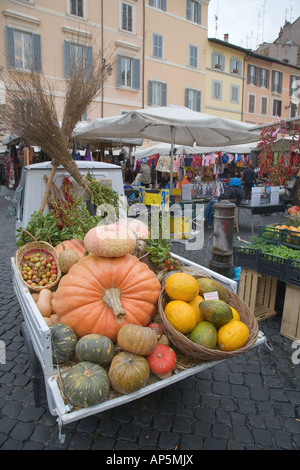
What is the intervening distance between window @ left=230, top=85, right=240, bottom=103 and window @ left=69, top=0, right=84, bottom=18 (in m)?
13.3

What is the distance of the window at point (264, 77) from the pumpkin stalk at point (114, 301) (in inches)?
1221

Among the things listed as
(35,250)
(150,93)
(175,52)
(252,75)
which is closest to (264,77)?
(252,75)

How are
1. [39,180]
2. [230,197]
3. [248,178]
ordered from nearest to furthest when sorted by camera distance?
1. [39,180]
2. [230,197]
3. [248,178]

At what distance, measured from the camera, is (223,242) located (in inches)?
179

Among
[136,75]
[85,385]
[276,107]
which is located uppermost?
[276,107]

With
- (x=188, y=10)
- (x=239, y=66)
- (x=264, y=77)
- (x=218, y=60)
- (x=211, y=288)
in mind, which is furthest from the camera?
(x=264, y=77)

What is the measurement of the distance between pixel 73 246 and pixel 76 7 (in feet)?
63.0

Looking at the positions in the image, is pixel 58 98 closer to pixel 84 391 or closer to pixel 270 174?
pixel 270 174

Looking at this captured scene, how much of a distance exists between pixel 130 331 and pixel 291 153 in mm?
3504

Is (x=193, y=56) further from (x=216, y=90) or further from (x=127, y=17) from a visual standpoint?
(x=127, y=17)

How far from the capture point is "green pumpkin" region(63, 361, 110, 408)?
66.0 inches

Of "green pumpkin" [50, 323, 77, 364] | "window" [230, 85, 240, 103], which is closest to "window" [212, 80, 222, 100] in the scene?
"window" [230, 85, 240, 103]

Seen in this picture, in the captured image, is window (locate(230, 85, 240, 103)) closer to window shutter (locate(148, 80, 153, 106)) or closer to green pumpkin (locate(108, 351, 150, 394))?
window shutter (locate(148, 80, 153, 106))

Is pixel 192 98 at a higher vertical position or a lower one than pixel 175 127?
higher
